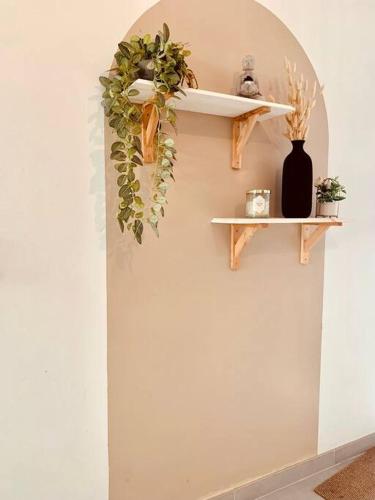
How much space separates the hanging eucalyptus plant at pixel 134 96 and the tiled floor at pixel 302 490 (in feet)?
4.42

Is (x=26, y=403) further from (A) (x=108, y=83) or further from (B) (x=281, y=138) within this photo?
(B) (x=281, y=138)

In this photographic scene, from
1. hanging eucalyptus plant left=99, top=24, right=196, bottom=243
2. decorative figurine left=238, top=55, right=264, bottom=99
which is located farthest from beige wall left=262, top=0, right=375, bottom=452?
hanging eucalyptus plant left=99, top=24, right=196, bottom=243

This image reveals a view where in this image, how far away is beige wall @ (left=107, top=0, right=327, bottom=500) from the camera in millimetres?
1426

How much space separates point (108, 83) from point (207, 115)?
426 millimetres

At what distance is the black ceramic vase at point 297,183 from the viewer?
159 centimetres

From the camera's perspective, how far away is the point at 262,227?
149 cm

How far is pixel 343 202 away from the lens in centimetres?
194

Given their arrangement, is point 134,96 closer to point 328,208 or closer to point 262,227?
point 262,227

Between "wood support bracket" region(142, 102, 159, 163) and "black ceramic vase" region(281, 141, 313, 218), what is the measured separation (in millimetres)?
586

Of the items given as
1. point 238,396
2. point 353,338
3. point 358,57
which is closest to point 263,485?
point 238,396

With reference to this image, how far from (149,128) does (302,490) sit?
5.64ft

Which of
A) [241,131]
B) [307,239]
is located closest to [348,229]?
[307,239]

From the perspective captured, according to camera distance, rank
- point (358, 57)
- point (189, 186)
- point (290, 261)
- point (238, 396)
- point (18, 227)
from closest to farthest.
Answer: point (18, 227)
point (189, 186)
point (238, 396)
point (290, 261)
point (358, 57)

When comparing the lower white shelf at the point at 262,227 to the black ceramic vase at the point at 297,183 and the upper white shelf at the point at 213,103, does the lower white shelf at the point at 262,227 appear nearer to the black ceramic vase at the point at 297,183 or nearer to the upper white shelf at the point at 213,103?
the black ceramic vase at the point at 297,183
